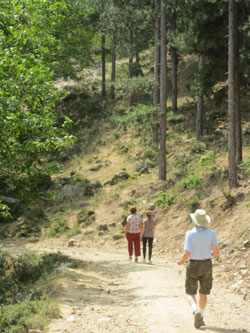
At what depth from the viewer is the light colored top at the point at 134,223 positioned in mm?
15023

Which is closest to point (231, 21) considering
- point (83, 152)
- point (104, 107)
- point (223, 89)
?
point (223, 89)

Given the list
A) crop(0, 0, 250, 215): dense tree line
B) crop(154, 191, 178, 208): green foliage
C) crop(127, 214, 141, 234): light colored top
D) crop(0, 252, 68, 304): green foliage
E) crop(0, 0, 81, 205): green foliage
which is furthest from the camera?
crop(154, 191, 178, 208): green foliage

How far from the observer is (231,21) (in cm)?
1880

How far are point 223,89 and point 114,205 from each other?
27.0ft

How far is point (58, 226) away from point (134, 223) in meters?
9.40

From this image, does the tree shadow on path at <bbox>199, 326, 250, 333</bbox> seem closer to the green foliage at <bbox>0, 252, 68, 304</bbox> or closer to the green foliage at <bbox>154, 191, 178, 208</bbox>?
the green foliage at <bbox>0, 252, 68, 304</bbox>

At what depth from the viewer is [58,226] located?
23.6 m

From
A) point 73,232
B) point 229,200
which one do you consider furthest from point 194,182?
point 73,232

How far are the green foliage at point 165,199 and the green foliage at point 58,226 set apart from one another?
5.21 metres

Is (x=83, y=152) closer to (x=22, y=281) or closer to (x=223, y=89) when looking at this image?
(x=223, y=89)

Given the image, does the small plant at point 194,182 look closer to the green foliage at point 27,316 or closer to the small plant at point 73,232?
the small plant at point 73,232

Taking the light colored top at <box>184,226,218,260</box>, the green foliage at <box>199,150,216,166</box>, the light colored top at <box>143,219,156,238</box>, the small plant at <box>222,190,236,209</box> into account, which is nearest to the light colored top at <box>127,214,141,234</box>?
the light colored top at <box>143,219,156,238</box>

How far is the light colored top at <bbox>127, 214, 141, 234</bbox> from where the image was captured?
49.3 ft

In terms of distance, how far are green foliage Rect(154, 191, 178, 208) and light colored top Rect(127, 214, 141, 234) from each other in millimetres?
5962
